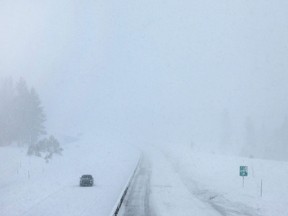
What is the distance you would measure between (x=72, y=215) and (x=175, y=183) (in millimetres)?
14823

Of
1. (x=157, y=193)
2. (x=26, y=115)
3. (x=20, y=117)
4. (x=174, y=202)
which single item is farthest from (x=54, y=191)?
(x=26, y=115)

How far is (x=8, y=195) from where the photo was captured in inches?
1094

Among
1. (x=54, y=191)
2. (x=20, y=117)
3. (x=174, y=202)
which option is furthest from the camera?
(x=20, y=117)

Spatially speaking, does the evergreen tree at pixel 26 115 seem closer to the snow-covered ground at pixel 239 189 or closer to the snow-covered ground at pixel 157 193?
the snow-covered ground at pixel 157 193

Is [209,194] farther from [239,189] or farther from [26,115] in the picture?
[26,115]

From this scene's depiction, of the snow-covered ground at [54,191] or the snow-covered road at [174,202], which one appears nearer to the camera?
the snow-covered road at [174,202]

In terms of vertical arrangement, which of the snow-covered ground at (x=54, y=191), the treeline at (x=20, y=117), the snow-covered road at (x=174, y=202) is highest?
the treeline at (x=20, y=117)

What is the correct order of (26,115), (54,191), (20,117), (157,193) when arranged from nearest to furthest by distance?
(157,193)
(54,191)
(20,117)
(26,115)

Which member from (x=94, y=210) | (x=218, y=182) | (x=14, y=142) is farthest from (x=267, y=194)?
(x=14, y=142)

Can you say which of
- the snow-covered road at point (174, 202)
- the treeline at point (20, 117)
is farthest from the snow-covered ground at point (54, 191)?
the treeline at point (20, 117)

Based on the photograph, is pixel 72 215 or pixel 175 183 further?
pixel 175 183

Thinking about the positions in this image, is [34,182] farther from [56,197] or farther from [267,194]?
[267,194]

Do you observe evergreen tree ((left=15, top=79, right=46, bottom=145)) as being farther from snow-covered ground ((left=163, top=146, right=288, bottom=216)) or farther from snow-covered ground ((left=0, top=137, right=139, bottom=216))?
snow-covered ground ((left=163, top=146, right=288, bottom=216))

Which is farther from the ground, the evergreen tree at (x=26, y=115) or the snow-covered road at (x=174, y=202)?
the evergreen tree at (x=26, y=115)
